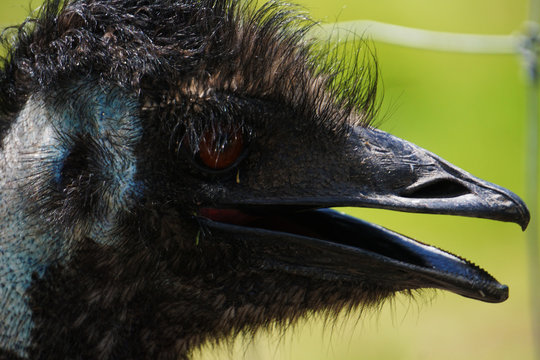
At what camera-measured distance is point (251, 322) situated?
7.97 feet

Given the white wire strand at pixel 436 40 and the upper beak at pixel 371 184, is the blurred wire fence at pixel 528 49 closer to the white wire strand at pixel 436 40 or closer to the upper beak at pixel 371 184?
the white wire strand at pixel 436 40

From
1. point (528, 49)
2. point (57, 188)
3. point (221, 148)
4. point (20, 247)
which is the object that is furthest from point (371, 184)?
point (528, 49)

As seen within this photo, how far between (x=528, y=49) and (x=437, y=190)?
2554 millimetres

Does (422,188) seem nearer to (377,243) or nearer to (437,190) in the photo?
(437,190)

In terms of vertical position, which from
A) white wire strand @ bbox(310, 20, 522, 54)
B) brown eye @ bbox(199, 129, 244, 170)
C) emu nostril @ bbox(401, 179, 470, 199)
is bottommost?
emu nostril @ bbox(401, 179, 470, 199)

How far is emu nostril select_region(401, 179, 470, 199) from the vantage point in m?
2.26

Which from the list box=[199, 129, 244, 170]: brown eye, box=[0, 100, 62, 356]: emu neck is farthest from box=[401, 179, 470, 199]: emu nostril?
box=[0, 100, 62, 356]: emu neck

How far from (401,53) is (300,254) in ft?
19.4

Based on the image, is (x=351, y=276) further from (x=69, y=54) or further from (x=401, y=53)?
(x=401, y=53)

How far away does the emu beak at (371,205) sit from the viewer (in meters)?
2.22

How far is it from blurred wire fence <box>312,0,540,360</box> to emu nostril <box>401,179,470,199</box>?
1.66 meters

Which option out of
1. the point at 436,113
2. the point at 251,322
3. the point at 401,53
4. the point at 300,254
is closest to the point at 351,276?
the point at 300,254

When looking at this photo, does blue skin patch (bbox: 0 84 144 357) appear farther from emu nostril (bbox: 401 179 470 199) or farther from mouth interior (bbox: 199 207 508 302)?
emu nostril (bbox: 401 179 470 199)

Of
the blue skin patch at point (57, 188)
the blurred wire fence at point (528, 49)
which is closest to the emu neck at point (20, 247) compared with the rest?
the blue skin patch at point (57, 188)
